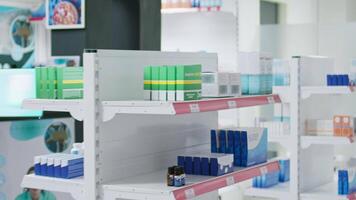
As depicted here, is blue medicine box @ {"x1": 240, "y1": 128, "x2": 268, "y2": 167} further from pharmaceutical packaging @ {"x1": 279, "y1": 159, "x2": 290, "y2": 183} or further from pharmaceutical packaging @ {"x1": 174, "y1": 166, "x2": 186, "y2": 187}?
pharmaceutical packaging @ {"x1": 279, "y1": 159, "x2": 290, "y2": 183}

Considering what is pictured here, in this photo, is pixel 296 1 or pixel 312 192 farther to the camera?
pixel 296 1

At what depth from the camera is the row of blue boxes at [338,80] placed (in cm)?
489

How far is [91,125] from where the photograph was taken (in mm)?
3160

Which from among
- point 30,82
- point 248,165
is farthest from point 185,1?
point 248,165

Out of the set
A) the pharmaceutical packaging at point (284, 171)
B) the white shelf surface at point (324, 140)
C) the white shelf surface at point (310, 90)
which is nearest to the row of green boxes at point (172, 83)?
the white shelf surface at point (310, 90)

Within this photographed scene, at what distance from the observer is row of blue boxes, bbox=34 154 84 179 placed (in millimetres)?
3326

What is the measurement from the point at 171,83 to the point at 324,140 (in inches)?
87.7

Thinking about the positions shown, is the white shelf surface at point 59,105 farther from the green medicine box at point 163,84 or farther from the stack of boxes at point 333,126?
the stack of boxes at point 333,126

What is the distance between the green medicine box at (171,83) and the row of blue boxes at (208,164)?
0.55 metres

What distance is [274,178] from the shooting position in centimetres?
530

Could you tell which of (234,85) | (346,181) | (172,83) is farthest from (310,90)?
(172,83)

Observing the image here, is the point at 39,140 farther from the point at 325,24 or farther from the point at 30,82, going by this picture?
the point at 325,24

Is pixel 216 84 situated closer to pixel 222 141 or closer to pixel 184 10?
pixel 222 141

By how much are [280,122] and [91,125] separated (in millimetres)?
2397
